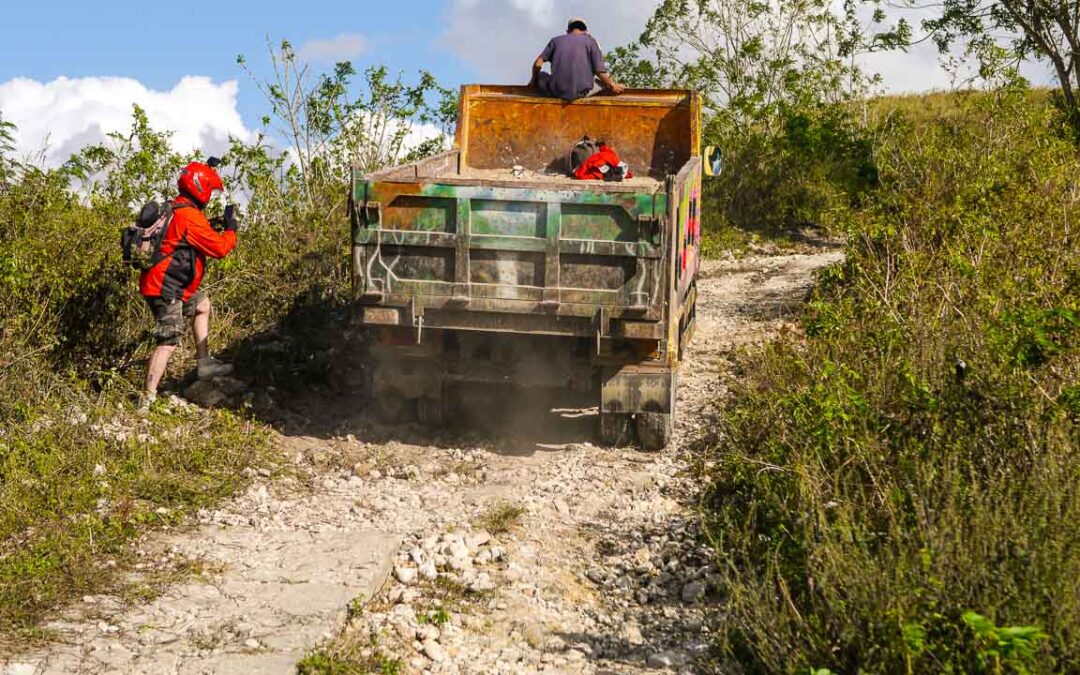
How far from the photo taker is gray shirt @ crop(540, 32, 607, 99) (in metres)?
9.95

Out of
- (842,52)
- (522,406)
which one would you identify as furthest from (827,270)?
(842,52)

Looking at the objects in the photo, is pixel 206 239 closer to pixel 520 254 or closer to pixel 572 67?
pixel 520 254

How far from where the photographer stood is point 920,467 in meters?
4.61

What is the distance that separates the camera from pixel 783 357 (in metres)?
7.27

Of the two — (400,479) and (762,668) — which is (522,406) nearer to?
(400,479)

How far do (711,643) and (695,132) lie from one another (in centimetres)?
595

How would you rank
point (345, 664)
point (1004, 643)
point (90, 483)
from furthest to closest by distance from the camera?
point (90, 483) → point (345, 664) → point (1004, 643)

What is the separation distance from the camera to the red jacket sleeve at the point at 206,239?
25.0 ft

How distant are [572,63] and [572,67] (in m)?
0.03

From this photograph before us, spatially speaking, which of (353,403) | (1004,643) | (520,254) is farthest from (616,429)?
(1004,643)

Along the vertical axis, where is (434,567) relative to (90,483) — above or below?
below

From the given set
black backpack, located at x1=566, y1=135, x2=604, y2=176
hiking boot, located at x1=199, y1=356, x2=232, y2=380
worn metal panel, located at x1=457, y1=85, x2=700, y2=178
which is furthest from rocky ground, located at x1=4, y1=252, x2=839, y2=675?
worn metal panel, located at x1=457, y1=85, x2=700, y2=178

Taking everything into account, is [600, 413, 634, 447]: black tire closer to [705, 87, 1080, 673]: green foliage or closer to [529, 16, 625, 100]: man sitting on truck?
[705, 87, 1080, 673]: green foliage

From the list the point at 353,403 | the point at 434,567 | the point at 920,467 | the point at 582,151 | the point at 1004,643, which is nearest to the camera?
the point at 1004,643
